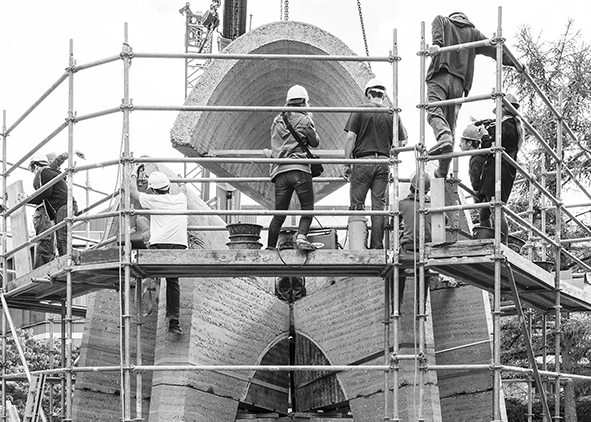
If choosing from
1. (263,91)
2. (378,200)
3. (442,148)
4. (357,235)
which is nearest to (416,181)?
(442,148)

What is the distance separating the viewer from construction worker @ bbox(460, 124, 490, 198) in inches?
514

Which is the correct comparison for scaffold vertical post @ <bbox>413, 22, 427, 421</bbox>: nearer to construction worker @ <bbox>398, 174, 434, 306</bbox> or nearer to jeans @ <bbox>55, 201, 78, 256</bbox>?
construction worker @ <bbox>398, 174, 434, 306</bbox>

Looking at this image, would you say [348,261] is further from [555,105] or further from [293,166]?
[555,105]

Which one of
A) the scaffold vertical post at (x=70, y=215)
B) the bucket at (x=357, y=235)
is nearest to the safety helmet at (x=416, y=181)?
the bucket at (x=357, y=235)

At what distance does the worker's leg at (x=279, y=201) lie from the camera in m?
12.7

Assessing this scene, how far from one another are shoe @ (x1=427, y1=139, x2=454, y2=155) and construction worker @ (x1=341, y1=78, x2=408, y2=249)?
87cm

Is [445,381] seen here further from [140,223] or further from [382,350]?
[140,223]

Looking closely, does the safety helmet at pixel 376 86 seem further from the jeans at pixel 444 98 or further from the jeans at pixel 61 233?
the jeans at pixel 61 233

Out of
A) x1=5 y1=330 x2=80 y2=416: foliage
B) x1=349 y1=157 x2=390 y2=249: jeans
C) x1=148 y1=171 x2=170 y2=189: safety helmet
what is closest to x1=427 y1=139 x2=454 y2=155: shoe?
x1=349 y1=157 x2=390 y2=249: jeans

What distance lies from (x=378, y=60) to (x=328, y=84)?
3935mm

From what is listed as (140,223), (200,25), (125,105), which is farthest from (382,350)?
(200,25)

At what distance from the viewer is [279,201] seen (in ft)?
41.9

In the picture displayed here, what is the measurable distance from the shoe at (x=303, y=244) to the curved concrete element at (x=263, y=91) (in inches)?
133

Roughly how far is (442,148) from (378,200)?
1215 mm
